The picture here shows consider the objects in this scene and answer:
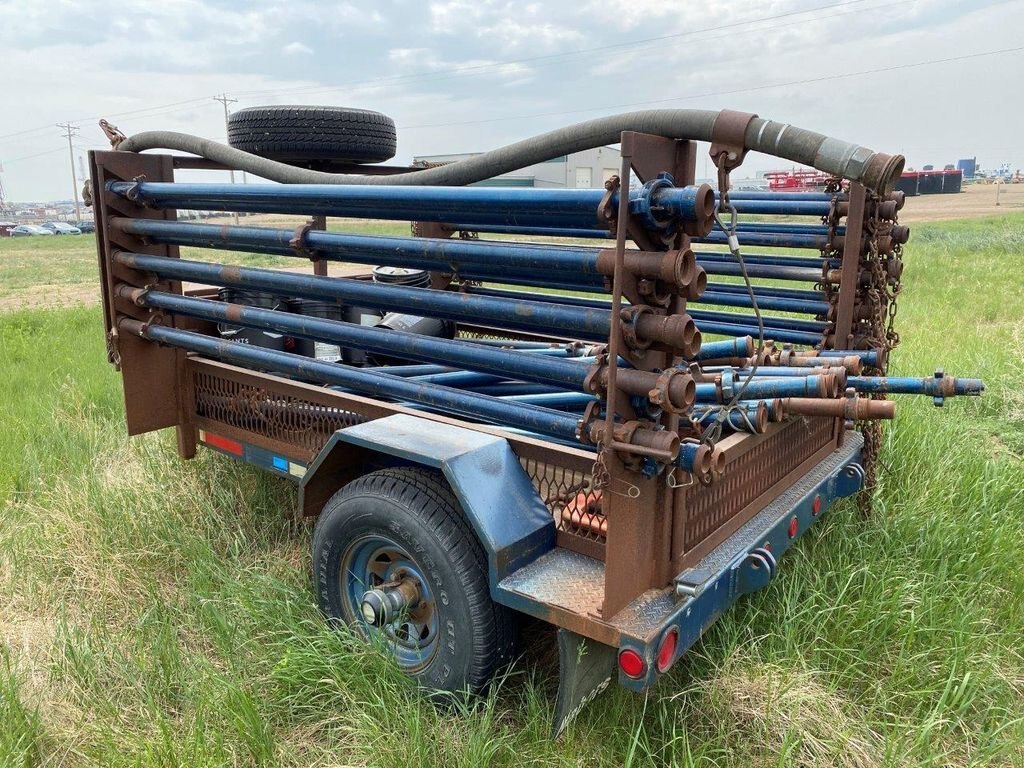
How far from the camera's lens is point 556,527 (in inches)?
103

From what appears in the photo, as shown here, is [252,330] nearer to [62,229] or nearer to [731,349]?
[731,349]

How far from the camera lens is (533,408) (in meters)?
2.54

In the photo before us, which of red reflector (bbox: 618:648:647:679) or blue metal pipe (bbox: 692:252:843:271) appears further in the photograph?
blue metal pipe (bbox: 692:252:843:271)

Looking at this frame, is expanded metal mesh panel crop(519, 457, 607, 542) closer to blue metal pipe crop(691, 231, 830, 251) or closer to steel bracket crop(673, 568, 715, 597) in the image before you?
steel bracket crop(673, 568, 715, 597)

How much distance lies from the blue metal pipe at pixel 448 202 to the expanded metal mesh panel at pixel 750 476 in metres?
0.90

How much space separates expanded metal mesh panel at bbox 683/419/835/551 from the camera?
2.54m

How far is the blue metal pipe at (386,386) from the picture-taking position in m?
2.47

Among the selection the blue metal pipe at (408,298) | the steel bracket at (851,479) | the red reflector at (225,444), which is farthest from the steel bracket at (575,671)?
the red reflector at (225,444)

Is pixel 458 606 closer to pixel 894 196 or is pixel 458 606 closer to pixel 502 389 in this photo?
pixel 502 389

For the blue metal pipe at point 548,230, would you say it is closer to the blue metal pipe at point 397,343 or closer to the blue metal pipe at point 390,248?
the blue metal pipe at point 390,248

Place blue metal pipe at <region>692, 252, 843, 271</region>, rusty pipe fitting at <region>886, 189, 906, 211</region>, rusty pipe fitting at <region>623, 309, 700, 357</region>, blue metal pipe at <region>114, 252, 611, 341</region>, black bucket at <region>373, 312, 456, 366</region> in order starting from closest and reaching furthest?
rusty pipe fitting at <region>623, 309, 700, 357</region>
blue metal pipe at <region>114, 252, 611, 341</region>
rusty pipe fitting at <region>886, 189, 906, 211</region>
blue metal pipe at <region>692, 252, 843, 271</region>
black bucket at <region>373, 312, 456, 366</region>

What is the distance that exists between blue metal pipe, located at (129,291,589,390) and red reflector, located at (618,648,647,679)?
73cm

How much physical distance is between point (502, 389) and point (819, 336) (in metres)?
1.69

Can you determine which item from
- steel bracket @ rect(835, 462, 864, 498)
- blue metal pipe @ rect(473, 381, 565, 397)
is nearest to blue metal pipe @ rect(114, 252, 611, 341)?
blue metal pipe @ rect(473, 381, 565, 397)
